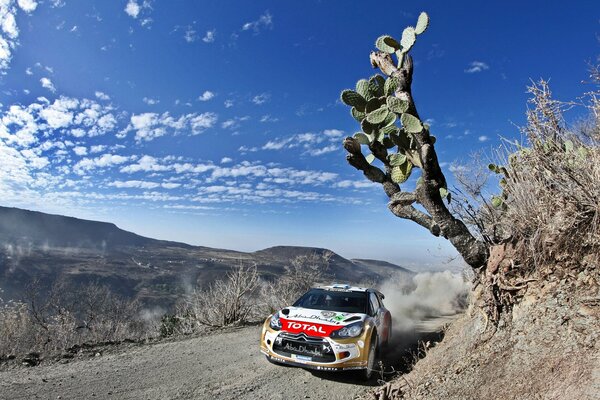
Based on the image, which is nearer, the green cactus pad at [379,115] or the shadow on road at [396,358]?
the green cactus pad at [379,115]

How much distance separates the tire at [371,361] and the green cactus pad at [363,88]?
4189 mm

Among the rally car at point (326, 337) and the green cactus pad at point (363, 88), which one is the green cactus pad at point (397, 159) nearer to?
the green cactus pad at point (363, 88)

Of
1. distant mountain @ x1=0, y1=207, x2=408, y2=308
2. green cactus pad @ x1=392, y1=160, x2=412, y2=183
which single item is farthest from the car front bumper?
distant mountain @ x1=0, y1=207, x2=408, y2=308

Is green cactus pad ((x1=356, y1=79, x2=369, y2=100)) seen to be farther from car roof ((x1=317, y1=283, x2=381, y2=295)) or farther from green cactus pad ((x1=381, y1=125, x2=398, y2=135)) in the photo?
car roof ((x1=317, y1=283, x2=381, y2=295))

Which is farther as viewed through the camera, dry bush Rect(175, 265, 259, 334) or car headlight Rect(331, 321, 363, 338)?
dry bush Rect(175, 265, 259, 334)

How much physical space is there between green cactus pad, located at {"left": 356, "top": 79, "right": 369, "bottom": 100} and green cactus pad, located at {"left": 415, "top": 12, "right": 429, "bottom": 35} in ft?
3.33

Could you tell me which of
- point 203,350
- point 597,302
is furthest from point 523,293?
point 203,350

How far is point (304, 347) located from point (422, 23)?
17.7ft

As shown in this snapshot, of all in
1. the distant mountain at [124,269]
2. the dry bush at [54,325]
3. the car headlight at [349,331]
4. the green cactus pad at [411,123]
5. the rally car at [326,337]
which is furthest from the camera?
the distant mountain at [124,269]

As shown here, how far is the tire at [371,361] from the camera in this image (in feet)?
20.2

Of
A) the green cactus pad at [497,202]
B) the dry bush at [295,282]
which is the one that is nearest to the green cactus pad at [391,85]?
the green cactus pad at [497,202]

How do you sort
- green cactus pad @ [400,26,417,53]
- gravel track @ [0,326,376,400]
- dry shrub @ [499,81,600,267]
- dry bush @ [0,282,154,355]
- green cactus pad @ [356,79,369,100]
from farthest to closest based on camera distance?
dry bush @ [0,282,154,355] < green cactus pad @ [356,79,369,100] < gravel track @ [0,326,376,400] < green cactus pad @ [400,26,417,53] < dry shrub @ [499,81,600,267]

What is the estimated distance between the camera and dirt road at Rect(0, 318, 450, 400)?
574cm

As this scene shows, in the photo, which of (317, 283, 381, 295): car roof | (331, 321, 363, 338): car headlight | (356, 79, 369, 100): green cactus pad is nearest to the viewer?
(356, 79, 369, 100): green cactus pad
